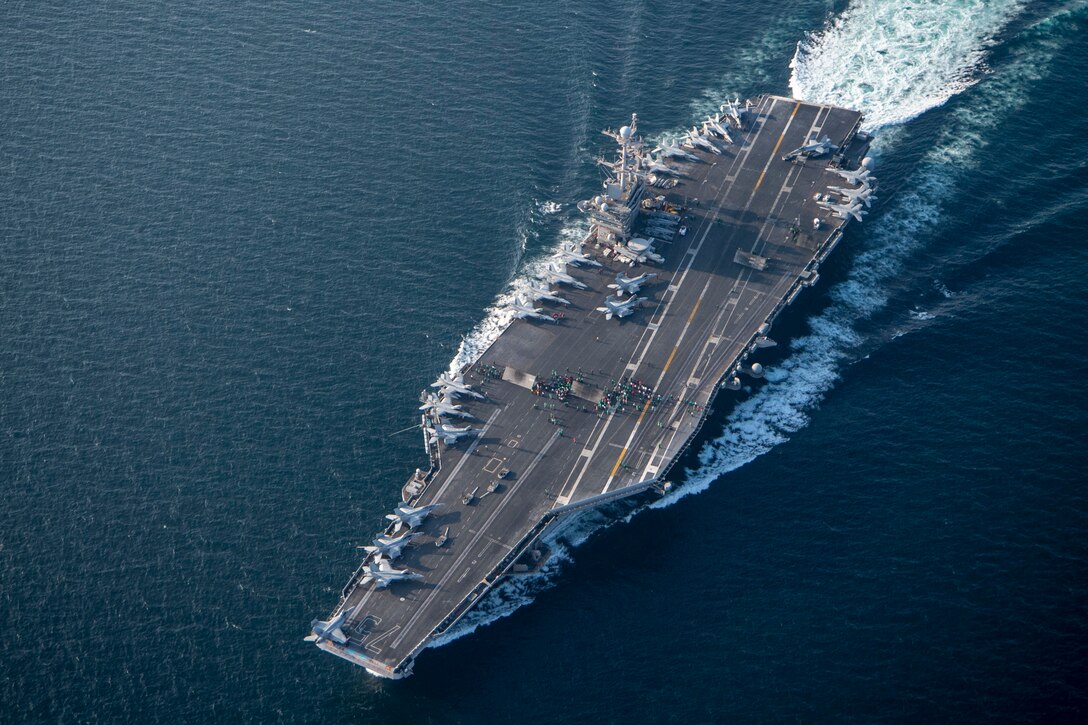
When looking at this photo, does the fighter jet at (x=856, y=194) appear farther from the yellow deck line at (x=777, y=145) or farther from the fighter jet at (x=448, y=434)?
the fighter jet at (x=448, y=434)

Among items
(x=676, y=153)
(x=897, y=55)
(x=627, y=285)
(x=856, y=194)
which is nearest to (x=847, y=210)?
(x=856, y=194)

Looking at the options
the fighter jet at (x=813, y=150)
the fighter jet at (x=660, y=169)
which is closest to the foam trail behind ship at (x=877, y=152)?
the fighter jet at (x=813, y=150)

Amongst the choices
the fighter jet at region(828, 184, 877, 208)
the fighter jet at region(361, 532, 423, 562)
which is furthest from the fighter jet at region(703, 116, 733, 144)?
the fighter jet at region(361, 532, 423, 562)

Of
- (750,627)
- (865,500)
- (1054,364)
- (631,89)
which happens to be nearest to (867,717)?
(750,627)

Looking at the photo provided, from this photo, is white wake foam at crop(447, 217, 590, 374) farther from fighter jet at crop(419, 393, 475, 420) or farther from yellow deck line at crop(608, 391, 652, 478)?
yellow deck line at crop(608, 391, 652, 478)

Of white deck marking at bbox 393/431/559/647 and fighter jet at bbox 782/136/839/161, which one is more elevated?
fighter jet at bbox 782/136/839/161

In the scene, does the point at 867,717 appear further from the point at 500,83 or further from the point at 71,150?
the point at 71,150
